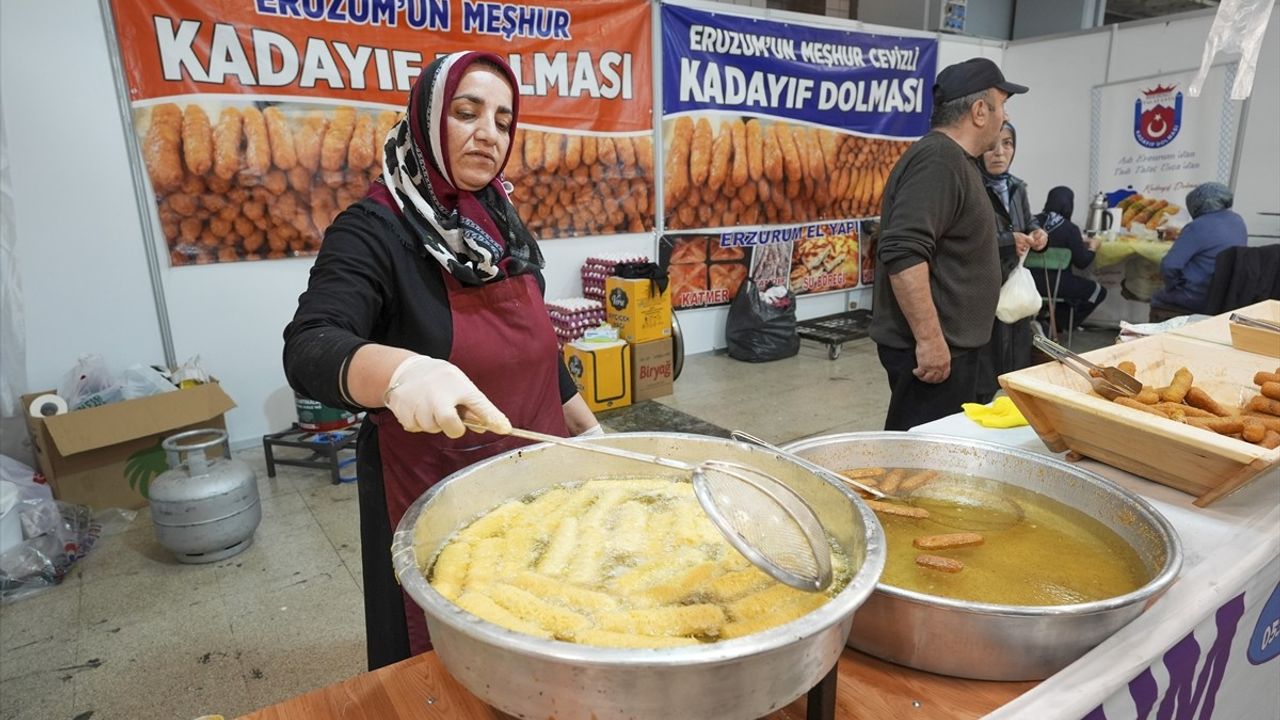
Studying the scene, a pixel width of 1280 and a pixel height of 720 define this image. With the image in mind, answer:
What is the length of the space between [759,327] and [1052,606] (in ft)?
15.9

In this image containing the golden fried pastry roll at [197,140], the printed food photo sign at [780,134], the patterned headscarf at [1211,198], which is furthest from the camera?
the printed food photo sign at [780,134]

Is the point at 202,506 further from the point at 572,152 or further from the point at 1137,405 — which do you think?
the point at 572,152

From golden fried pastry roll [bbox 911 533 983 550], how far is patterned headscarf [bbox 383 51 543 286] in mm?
901

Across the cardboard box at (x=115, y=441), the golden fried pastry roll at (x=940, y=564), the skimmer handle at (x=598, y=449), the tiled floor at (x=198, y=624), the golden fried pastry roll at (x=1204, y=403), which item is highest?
the skimmer handle at (x=598, y=449)

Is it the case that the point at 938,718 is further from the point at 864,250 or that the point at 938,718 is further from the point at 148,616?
the point at 864,250

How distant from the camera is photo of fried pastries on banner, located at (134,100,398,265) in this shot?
11.8 ft

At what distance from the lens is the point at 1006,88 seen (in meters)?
2.22

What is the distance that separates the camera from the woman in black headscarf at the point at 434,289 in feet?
4.14

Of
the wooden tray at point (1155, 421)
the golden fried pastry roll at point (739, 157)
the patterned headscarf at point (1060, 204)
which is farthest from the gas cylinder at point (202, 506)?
the patterned headscarf at point (1060, 204)

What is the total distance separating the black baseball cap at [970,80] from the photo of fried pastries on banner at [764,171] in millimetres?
3233

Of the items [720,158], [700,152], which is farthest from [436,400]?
[720,158]

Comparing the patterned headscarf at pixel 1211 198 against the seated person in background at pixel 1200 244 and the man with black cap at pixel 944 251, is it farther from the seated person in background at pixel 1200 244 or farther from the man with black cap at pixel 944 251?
the man with black cap at pixel 944 251

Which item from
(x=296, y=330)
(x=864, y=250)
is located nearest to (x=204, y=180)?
(x=296, y=330)

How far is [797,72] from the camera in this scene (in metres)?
5.78
